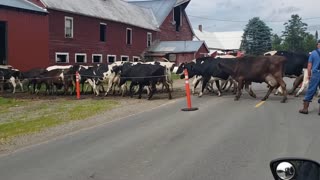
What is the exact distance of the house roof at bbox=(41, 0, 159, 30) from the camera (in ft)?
118

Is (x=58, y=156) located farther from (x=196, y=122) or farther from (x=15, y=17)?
(x=15, y=17)

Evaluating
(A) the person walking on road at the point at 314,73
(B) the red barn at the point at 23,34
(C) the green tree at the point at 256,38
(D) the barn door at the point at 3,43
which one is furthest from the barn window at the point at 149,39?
(A) the person walking on road at the point at 314,73

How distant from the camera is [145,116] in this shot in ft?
46.4

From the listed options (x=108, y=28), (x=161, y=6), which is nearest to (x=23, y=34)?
(x=108, y=28)

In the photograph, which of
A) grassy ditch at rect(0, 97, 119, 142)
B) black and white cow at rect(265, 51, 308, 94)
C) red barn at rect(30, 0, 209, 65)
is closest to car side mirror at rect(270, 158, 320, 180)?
grassy ditch at rect(0, 97, 119, 142)

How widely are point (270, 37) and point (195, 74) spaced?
7056cm

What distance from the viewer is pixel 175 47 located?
1983 inches

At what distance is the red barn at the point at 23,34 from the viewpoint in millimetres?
29578

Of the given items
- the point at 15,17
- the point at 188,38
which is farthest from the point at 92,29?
the point at 188,38

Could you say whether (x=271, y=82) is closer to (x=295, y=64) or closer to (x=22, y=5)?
(x=295, y=64)

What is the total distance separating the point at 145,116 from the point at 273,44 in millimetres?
80455

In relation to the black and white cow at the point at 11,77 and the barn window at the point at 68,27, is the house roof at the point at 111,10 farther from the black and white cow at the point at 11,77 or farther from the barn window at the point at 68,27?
the black and white cow at the point at 11,77

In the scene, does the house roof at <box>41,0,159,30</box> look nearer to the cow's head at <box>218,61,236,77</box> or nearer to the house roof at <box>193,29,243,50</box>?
the cow's head at <box>218,61,236,77</box>

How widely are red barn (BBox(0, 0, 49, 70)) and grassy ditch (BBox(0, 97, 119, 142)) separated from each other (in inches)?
397
